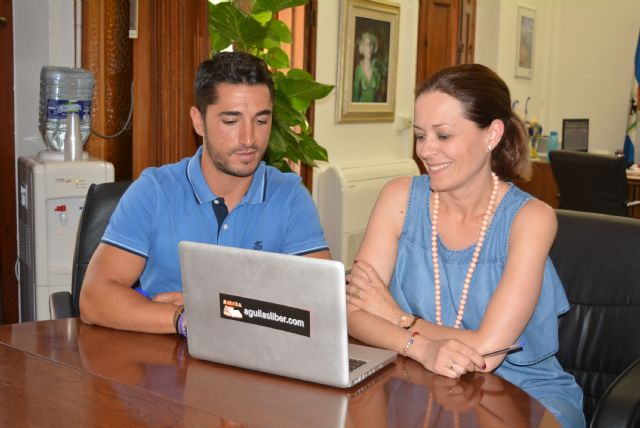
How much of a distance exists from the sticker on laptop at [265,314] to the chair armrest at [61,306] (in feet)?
2.44

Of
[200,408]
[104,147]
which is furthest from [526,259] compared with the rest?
[104,147]

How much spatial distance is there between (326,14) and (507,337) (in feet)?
12.1

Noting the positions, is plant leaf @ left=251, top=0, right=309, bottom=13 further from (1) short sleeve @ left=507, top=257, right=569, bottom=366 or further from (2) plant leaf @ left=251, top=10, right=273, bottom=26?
(1) short sleeve @ left=507, top=257, right=569, bottom=366

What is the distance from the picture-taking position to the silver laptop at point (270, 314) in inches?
54.6

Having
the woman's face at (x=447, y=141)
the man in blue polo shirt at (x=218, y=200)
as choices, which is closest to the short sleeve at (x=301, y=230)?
the man in blue polo shirt at (x=218, y=200)

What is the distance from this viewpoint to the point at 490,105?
194cm

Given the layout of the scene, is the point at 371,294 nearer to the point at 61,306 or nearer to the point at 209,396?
the point at 209,396

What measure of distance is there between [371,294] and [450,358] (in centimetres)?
35

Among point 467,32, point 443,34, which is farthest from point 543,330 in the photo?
point 467,32

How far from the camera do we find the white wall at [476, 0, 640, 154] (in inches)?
294

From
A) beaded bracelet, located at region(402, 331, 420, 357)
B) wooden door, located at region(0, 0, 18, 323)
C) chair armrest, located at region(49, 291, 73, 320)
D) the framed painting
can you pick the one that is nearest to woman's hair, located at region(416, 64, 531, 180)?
beaded bracelet, located at region(402, 331, 420, 357)

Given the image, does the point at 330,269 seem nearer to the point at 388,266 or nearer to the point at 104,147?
the point at 388,266

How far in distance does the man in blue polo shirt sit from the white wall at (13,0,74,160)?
5.29 ft

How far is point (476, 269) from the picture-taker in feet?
6.22
